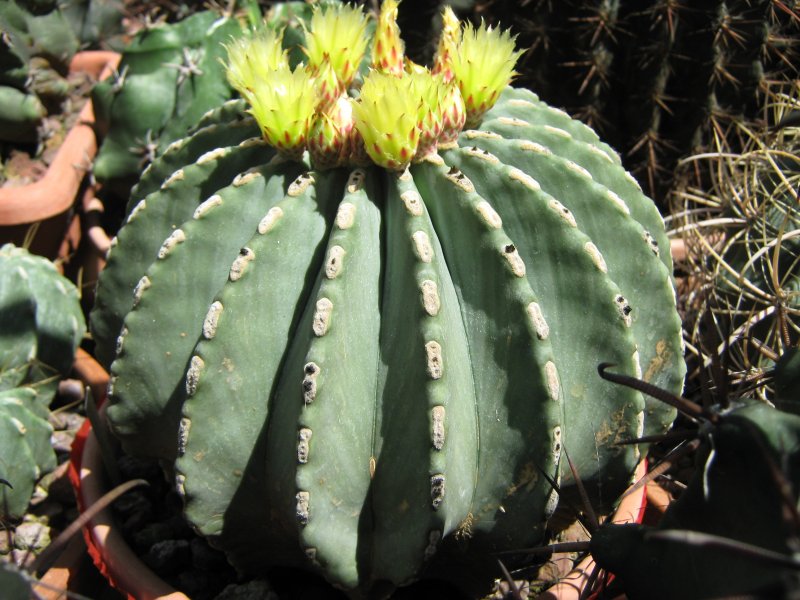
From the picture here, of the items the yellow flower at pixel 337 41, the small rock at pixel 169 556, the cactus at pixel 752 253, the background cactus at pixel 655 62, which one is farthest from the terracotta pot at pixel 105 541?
the background cactus at pixel 655 62

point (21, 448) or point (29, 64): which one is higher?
point (29, 64)

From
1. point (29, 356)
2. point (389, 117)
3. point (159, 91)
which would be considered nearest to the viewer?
point (389, 117)

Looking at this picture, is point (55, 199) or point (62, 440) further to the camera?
point (55, 199)

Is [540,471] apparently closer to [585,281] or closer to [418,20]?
[585,281]

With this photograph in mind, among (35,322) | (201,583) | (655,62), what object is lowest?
(201,583)

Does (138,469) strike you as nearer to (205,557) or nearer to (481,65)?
(205,557)

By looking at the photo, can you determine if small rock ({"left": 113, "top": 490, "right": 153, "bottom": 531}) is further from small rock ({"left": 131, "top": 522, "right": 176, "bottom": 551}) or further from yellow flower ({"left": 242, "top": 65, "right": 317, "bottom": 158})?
yellow flower ({"left": 242, "top": 65, "right": 317, "bottom": 158})

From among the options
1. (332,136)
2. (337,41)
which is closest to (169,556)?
(332,136)
